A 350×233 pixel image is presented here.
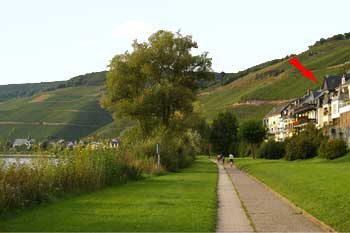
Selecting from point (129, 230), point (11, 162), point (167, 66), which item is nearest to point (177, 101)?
point (167, 66)

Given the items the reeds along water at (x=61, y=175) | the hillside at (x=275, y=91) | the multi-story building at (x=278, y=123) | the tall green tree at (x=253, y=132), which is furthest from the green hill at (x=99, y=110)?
the reeds along water at (x=61, y=175)

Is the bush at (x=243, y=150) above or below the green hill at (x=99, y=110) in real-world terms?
below

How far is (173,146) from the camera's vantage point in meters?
53.5

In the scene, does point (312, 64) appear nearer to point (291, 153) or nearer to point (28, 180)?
point (291, 153)

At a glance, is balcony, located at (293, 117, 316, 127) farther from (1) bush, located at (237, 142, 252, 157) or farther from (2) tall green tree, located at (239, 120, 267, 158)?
(1) bush, located at (237, 142, 252, 157)

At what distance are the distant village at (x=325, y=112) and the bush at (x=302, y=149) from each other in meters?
3.73

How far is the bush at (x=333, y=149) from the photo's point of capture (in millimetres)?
60781

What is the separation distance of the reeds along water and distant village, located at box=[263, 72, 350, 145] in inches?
1761

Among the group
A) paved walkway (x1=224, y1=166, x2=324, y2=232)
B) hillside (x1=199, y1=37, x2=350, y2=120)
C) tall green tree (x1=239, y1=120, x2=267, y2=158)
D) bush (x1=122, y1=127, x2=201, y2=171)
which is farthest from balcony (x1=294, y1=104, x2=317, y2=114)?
paved walkway (x1=224, y1=166, x2=324, y2=232)

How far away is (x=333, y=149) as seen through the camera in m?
60.8

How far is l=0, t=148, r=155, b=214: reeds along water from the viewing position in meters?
18.9

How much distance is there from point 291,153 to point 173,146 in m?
24.2

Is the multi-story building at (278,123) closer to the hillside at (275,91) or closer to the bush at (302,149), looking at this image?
the hillside at (275,91)

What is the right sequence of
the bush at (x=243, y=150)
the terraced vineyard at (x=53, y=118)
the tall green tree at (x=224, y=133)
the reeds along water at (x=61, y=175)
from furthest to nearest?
the terraced vineyard at (x=53, y=118)
the tall green tree at (x=224, y=133)
the bush at (x=243, y=150)
the reeds along water at (x=61, y=175)
